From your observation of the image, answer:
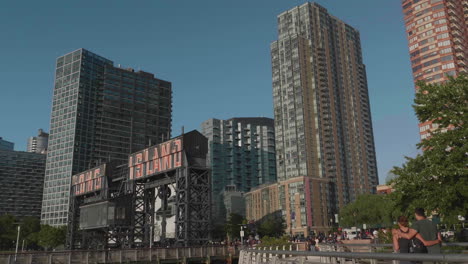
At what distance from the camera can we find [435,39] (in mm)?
111750

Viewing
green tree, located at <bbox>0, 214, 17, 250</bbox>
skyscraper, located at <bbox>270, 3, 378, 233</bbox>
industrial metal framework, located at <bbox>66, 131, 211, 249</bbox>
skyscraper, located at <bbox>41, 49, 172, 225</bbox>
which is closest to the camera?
industrial metal framework, located at <bbox>66, 131, 211, 249</bbox>

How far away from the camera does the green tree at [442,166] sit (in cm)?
2200

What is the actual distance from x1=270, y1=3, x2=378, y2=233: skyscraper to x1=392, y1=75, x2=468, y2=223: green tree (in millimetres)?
104892

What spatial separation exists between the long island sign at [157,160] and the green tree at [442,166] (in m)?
38.4

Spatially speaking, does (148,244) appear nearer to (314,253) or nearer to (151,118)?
(314,253)

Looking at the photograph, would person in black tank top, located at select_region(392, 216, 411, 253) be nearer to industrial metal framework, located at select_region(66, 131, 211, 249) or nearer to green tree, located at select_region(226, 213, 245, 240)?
industrial metal framework, located at select_region(66, 131, 211, 249)

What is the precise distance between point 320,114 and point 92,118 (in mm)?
90469

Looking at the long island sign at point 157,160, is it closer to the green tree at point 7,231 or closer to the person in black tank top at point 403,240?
the person in black tank top at point 403,240

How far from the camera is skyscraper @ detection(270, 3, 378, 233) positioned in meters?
136

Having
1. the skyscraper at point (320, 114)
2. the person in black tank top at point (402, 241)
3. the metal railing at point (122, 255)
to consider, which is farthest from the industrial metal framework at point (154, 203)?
the skyscraper at point (320, 114)

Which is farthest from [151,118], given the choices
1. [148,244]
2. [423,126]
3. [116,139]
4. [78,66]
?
[148,244]

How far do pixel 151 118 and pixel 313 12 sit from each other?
82333 millimetres

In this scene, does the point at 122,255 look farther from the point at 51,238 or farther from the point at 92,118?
the point at 92,118

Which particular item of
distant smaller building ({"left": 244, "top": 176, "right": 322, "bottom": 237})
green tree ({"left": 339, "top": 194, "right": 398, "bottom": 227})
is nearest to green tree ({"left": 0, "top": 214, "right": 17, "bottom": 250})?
distant smaller building ({"left": 244, "top": 176, "right": 322, "bottom": 237})
